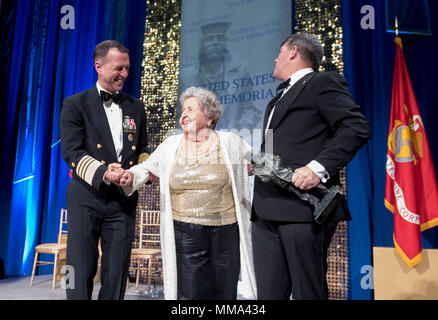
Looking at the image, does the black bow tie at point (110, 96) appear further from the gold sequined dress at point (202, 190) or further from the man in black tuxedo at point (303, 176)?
the man in black tuxedo at point (303, 176)

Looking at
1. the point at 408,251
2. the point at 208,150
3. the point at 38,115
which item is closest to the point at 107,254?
the point at 208,150

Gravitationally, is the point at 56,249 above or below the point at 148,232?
below

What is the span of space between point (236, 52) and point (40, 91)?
9.72 ft

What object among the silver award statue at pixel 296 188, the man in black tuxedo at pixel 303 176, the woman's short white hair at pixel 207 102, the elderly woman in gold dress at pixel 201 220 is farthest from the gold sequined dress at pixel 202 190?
the silver award statue at pixel 296 188

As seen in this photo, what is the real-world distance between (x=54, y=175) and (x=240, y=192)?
13.3 feet

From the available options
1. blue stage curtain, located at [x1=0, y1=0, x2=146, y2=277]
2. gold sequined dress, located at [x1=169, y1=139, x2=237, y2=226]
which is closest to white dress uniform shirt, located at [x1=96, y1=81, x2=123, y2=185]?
gold sequined dress, located at [x1=169, y1=139, x2=237, y2=226]

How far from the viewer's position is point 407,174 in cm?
328

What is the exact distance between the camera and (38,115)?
5.47m

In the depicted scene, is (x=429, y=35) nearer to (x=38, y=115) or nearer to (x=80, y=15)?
(x=80, y=15)

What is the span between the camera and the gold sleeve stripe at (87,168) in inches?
75.5

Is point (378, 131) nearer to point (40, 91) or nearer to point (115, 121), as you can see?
point (115, 121)

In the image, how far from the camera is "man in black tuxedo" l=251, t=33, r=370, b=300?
1516 millimetres

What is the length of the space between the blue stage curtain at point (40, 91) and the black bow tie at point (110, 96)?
3075 mm

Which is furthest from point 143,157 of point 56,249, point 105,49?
point 56,249
